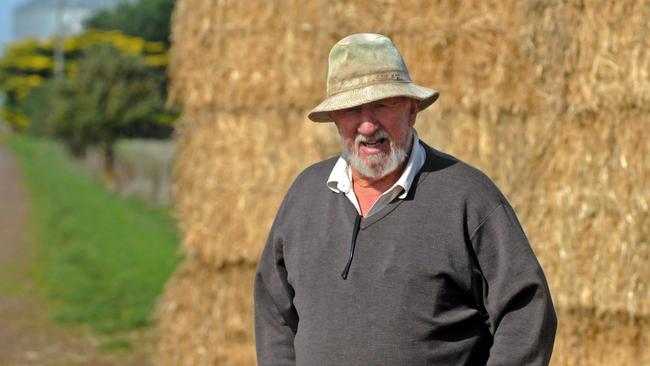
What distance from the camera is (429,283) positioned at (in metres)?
3.05

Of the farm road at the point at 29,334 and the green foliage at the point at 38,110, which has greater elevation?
the farm road at the point at 29,334

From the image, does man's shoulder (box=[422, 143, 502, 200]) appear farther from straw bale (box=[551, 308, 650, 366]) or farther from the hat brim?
straw bale (box=[551, 308, 650, 366])

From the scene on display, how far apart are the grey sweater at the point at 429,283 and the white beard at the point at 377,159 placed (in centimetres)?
8

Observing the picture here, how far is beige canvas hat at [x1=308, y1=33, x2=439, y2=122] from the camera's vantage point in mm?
3125

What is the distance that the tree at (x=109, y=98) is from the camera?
25.6 meters

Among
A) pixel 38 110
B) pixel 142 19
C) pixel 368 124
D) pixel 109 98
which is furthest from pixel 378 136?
pixel 38 110

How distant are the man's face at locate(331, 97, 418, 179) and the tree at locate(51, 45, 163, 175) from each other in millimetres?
22130

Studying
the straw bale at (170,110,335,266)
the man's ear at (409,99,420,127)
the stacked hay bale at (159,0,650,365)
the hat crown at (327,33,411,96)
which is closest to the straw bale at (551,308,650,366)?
the stacked hay bale at (159,0,650,365)

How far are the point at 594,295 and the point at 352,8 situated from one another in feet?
5.37

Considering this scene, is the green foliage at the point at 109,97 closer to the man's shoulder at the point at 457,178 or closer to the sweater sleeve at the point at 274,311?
the sweater sleeve at the point at 274,311

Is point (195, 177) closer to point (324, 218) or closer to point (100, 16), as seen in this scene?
point (324, 218)

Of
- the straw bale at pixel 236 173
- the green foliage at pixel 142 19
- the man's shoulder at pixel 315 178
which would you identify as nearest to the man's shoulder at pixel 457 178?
the man's shoulder at pixel 315 178

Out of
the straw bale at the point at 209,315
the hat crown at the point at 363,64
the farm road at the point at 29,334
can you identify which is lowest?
the farm road at the point at 29,334

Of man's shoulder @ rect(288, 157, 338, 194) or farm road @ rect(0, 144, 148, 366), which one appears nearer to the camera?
man's shoulder @ rect(288, 157, 338, 194)
